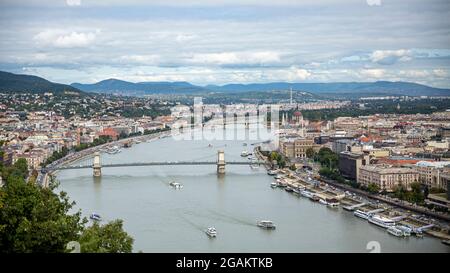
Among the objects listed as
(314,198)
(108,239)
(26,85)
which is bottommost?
(314,198)

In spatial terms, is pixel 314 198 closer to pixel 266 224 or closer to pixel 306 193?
pixel 306 193

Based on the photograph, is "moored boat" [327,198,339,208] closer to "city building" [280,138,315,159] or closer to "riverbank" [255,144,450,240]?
"riverbank" [255,144,450,240]

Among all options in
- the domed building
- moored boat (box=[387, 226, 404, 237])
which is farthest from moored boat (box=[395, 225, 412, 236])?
the domed building

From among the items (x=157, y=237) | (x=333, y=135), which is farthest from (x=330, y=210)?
(x=333, y=135)

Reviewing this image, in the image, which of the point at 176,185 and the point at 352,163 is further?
the point at 352,163

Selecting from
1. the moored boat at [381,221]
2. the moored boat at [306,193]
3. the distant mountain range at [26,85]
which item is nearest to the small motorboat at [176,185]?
the moored boat at [306,193]

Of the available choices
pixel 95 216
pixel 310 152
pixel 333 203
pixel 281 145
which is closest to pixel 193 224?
pixel 95 216

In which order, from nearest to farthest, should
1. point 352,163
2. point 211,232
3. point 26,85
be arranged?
point 211,232 → point 352,163 → point 26,85
